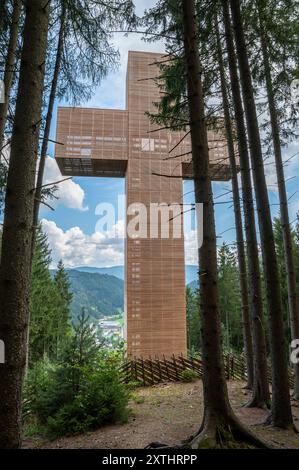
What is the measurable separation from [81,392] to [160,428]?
1.20 meters

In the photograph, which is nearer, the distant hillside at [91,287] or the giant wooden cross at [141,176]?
the giant wooden cross at [141,176]

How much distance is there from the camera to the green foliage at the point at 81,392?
4.04 metres

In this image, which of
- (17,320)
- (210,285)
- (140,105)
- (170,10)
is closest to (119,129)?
(140,105)

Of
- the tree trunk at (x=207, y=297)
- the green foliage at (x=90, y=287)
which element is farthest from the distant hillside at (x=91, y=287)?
the tree trunk at (x=207, y=297)

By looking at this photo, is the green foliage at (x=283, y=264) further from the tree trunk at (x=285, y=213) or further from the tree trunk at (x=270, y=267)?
the tree trunk at (x=270, y=267)

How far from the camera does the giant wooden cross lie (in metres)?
9.54

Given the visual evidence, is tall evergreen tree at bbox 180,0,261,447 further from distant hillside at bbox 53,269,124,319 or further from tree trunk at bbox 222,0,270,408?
distant hillside at bbox 53,269,124,319

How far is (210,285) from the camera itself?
296 centimetres

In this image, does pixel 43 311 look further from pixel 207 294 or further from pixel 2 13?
pixel 207 294

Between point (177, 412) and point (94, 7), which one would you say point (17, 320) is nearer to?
point (94, 7)

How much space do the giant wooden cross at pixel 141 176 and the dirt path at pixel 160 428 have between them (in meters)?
3.42

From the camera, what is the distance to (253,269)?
4922 mm

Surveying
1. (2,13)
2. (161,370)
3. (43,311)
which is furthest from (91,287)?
(2,13)
